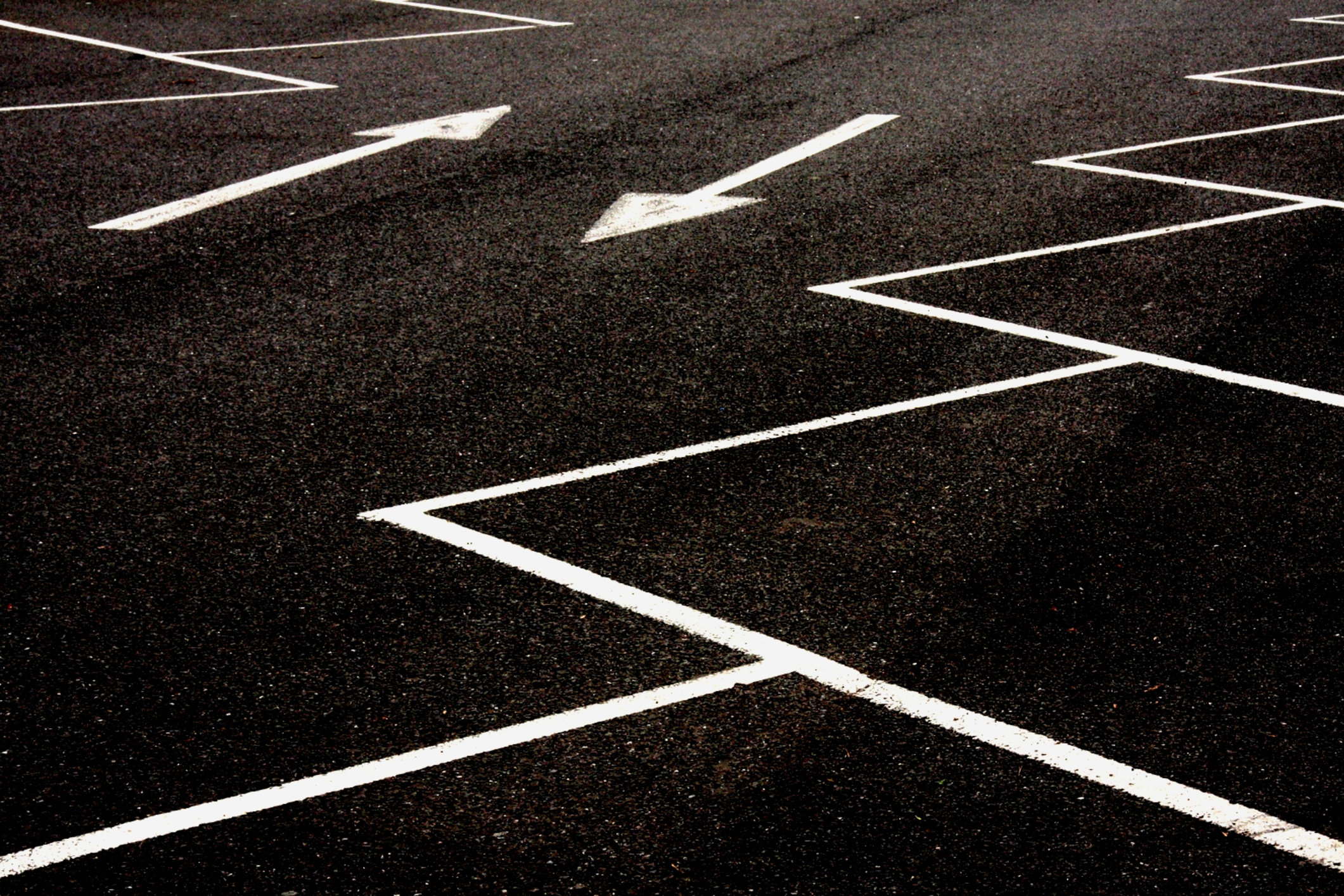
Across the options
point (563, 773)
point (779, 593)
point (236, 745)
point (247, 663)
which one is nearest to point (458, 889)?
point (563, 773)

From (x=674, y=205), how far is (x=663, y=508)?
394 cm

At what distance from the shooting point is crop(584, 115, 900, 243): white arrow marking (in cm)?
857

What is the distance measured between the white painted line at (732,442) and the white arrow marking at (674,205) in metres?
2.79

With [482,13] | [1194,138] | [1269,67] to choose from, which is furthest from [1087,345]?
[482,13]

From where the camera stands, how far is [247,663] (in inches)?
178

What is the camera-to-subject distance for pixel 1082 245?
8.15m

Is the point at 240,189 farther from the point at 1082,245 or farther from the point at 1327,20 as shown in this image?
the point at 1327,20

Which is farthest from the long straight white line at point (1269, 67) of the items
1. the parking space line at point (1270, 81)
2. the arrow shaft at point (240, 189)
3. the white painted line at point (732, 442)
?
the arrow shaft at point (240, 189)

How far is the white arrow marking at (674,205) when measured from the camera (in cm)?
857

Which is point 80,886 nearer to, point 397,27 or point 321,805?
point 321,805

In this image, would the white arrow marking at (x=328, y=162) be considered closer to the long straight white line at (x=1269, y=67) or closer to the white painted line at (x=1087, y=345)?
the white painted line at (x=1087, y=345)

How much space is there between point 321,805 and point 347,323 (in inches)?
148

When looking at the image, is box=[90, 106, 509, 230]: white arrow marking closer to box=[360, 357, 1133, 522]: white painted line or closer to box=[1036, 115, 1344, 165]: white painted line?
box=[360, 357, 1133, 522]: white painted line

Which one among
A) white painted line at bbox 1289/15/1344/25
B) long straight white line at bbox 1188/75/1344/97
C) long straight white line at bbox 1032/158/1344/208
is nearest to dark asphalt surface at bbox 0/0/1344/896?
long straight white line at bbox 1032/158/1344/208
